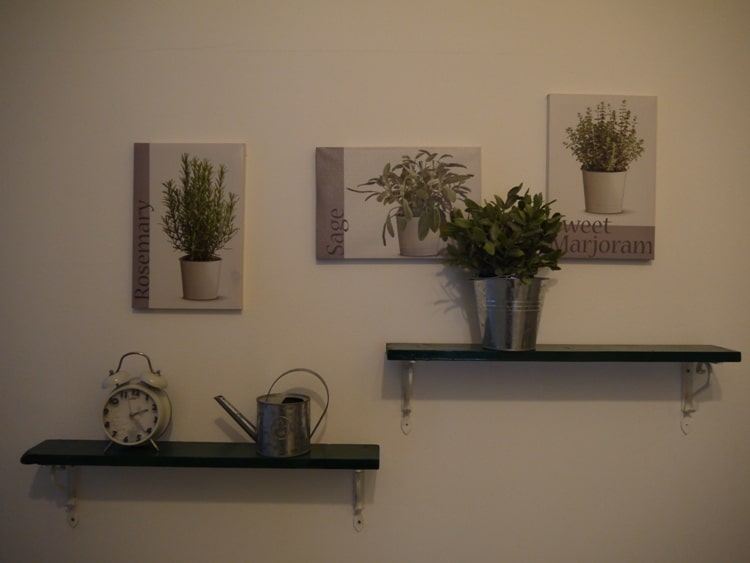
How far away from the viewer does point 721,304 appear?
1437 mm

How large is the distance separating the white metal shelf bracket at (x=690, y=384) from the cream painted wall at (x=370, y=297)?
24 millimetres

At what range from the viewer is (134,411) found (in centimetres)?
136

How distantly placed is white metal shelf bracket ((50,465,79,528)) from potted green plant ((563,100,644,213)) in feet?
4.82

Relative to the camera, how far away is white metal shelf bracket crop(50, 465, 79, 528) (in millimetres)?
1412

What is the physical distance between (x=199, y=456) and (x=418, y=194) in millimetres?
819

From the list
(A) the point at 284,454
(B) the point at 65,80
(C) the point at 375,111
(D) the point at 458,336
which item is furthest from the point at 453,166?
(B) the point at 65,80

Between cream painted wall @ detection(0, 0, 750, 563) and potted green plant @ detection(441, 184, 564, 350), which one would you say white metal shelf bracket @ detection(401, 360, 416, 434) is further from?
potted green plant @ detection(441, 184, 564, 350)

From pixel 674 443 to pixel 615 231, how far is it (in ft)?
1.85

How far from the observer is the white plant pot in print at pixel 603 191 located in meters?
1.40

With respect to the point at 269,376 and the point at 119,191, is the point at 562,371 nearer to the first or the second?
the point at 269,376

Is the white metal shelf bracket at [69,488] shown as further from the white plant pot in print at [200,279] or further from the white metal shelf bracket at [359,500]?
the white metal shelf bracket at [359,500]

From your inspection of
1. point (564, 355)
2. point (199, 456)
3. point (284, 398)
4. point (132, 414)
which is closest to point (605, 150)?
point (564, 355)

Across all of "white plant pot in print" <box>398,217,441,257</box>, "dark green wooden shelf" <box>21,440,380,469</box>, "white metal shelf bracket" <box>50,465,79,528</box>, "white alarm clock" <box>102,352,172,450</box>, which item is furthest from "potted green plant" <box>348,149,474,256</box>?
"white metal shelf bracket" <box>50,465,79,528</box>

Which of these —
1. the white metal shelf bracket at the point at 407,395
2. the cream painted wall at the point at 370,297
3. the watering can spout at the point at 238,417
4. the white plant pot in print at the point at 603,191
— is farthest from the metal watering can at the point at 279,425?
the white plant pot in print at the point at 603,191
